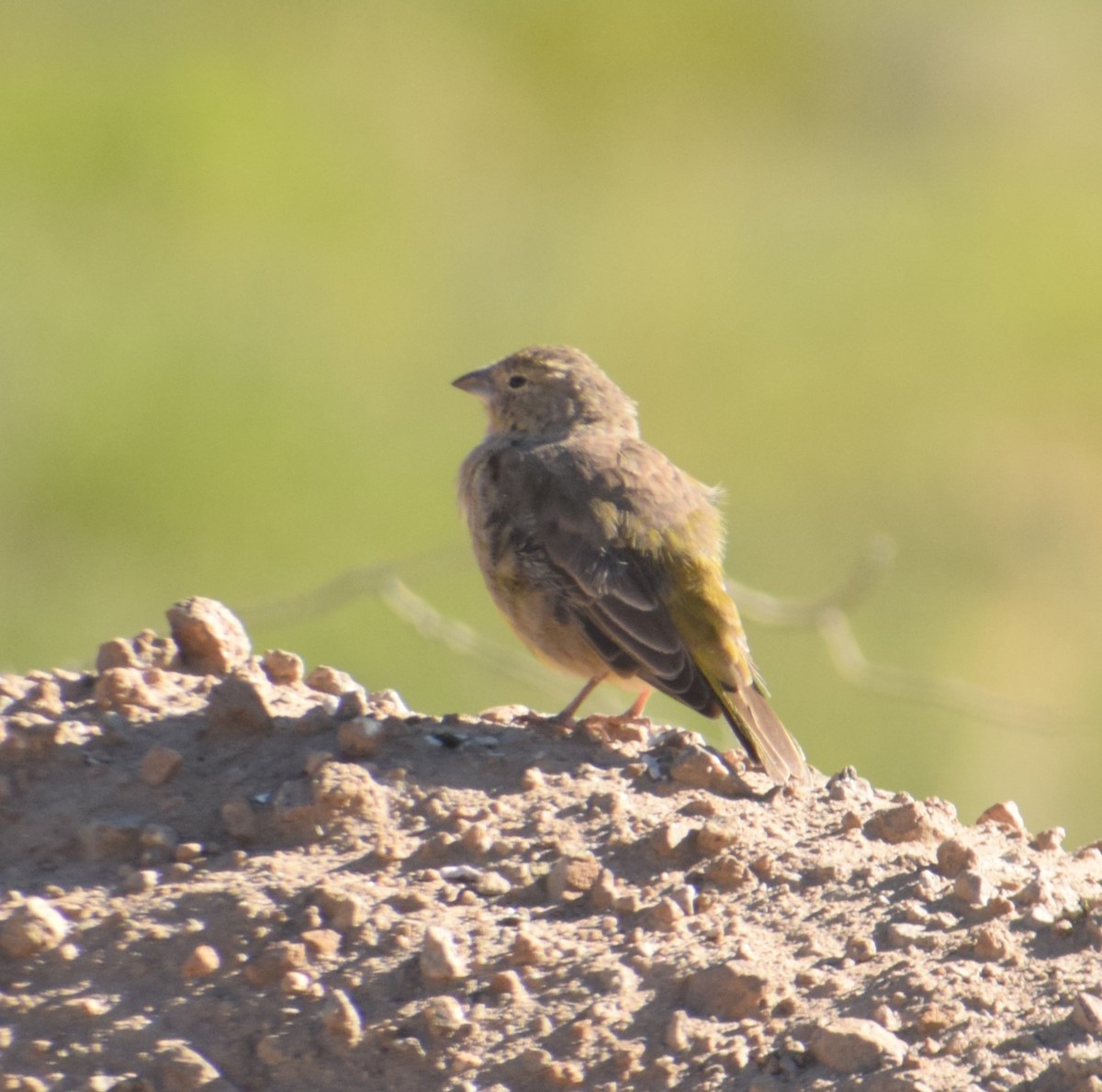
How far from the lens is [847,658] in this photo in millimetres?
8812

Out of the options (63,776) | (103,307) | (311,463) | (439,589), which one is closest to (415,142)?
(103,307)

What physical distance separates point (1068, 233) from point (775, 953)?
21.3 meters

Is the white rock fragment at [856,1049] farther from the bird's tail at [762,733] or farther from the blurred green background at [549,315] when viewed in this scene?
the blurred green background at [549,315]

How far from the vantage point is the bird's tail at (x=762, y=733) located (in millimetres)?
5641

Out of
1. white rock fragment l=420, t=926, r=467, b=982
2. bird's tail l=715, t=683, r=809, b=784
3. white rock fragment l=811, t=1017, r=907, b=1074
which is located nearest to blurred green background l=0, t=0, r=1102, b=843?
bird's tail l=715, t=683, r=809, b=784

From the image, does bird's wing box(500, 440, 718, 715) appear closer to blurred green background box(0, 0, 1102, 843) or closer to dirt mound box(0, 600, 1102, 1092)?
dirt mound box(0, 600, 1102, 1092)

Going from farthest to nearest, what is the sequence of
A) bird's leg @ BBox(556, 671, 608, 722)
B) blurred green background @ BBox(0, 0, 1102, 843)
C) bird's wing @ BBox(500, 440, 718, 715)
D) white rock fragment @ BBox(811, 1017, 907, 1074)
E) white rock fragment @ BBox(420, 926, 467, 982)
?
blurred green background @ BBox(0, 0, 1102, 843), bird's wing @ BBox(500, 440, 718, 715), bird's leg @ BBox(556, 671, 608, 722), white rock fragment @ BBox(420, 926, 467, 982), white rock fragment @ BBox(811, 1017, 907, 1074)

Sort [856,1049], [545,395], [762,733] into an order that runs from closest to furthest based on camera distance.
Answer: [856,1049] < [762,733] < [545,395]

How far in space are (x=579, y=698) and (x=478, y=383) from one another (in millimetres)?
1769

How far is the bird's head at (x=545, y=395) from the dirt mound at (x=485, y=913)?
6.26ft

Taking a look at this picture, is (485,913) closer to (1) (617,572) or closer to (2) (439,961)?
(2) (439,961)

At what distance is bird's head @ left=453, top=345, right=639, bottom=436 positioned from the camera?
7.41 meters

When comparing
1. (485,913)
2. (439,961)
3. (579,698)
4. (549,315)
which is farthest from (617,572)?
(549,315)

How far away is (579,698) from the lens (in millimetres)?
6070
